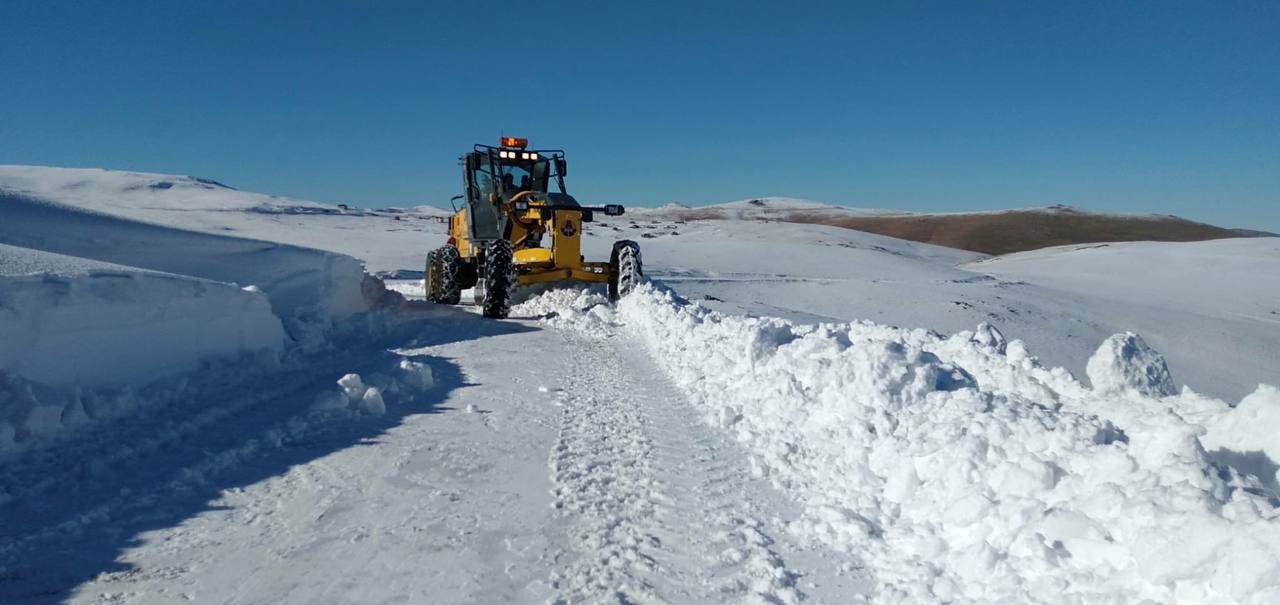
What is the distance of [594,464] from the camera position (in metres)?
4.63

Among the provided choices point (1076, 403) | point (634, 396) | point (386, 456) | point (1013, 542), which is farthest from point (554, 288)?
point (1013, 542)

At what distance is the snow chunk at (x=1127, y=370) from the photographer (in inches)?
188

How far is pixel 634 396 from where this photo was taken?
6.41 meters

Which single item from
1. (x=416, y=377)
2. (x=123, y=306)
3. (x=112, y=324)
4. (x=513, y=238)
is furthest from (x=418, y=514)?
(x=513, y=238)

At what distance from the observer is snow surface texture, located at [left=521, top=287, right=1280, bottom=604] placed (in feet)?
8.89

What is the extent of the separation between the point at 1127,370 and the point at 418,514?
4.16 metres

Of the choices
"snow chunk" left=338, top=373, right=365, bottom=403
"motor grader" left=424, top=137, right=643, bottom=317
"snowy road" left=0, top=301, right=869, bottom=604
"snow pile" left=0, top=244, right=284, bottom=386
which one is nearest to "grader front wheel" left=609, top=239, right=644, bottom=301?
"motor grader" left=424, top=137, right=643, bottom=317

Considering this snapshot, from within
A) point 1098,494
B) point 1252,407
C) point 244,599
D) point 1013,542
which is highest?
point 1252,407

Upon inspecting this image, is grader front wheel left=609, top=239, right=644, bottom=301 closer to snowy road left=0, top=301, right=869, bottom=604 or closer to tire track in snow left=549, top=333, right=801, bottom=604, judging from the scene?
tire track in snow left=549, top=333, right=801, bottom=604

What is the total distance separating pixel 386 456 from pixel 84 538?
1.56 meters

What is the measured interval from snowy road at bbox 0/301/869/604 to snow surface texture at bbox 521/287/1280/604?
333 mm

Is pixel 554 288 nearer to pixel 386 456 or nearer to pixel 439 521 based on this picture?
pixel 386 456

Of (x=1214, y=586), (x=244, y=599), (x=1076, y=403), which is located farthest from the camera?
(x=1076, y=403)

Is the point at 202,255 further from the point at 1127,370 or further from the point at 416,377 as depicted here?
the point at 1127,370
